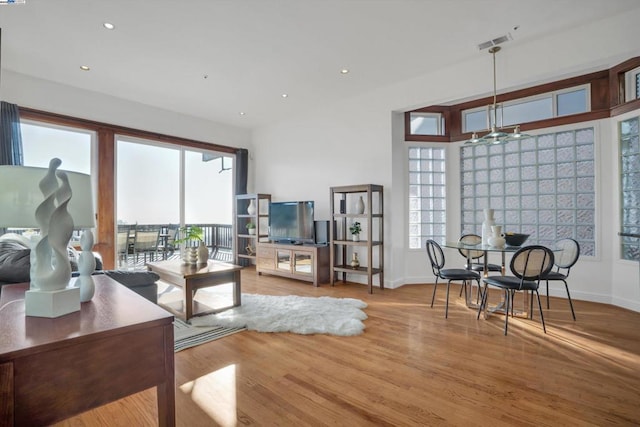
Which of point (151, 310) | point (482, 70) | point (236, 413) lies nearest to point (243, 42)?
point (482, 70)

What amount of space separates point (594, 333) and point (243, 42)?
4.65 m

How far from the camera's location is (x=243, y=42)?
3471 mm

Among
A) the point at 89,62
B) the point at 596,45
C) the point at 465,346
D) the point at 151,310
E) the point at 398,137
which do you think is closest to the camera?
the point at 151,310

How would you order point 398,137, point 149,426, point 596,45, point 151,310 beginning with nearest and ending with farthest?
point 151,310
point 149,426
point 596,45
point 398,137

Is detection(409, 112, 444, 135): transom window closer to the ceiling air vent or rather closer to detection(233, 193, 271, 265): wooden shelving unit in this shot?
the ceiling air vent

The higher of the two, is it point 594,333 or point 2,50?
point 2,50

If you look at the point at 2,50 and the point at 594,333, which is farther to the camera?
the point at 2,50

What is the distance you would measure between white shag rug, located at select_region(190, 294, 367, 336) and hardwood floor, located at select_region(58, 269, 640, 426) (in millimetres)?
138

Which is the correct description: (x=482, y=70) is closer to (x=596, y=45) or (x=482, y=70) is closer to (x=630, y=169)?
(x=596, y=45)

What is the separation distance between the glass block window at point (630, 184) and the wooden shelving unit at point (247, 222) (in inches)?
209

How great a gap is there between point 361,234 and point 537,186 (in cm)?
263

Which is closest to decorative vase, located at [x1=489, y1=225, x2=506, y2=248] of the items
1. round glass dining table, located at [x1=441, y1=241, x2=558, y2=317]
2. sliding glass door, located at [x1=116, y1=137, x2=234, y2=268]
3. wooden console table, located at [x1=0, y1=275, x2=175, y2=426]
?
round glass dining table, located at [x1=441, y1=241, x2=558, y2=317]

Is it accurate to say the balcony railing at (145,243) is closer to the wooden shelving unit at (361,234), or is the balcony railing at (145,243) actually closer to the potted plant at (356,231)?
the wooden shelving unit at (361,234)

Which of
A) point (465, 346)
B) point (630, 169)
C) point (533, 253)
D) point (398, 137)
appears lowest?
point (465, 346)
